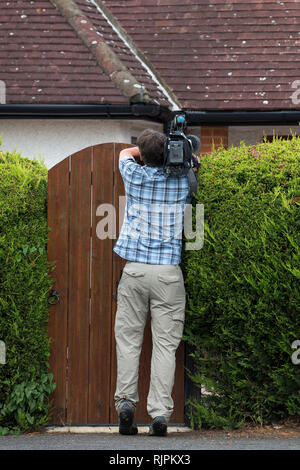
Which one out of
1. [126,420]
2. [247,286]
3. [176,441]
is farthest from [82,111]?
[176,441]

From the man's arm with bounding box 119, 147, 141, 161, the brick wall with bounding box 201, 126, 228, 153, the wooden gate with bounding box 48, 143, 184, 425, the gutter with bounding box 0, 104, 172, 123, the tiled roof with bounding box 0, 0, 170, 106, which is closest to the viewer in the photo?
the man's arm with bounding box 119, 147, 141, 161

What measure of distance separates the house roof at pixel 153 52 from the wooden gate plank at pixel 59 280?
5.79 meters

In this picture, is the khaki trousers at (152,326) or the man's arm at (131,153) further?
the man's arm at (131,153)

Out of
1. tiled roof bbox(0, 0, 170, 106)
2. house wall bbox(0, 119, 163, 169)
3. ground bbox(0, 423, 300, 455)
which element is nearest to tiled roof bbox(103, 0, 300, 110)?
tiled roof bbox(0, 0, 170, 106)

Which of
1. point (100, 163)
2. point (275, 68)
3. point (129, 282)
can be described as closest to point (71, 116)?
point (275, 68)

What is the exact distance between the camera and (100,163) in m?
6.34

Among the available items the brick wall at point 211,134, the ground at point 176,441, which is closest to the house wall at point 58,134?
the brick wall at point 211,134

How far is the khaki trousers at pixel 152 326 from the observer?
5.80 meters

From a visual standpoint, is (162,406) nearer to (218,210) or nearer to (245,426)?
(245,426)

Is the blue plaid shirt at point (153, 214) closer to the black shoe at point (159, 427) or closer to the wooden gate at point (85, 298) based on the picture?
the wooden gate at point (85, 298)

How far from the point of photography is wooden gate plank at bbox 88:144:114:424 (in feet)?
20.6

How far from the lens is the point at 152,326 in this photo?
19.4ft

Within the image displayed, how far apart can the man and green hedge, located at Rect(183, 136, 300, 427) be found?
0.20 meters

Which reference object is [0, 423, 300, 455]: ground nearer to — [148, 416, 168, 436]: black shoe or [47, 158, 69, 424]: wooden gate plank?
[148, 416, 168, 436]: black shoe
